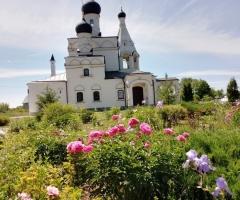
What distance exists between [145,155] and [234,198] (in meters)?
1.00

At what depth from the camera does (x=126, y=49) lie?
28.8 m

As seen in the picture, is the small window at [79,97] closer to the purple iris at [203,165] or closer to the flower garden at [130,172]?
the flower garden at [130,172]

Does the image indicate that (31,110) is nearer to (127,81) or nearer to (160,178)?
(127,81)

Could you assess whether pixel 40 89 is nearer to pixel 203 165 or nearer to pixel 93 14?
pixel 93 14

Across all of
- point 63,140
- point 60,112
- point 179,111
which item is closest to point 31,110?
point 60,112

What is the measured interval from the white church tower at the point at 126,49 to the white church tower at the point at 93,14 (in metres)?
2.90

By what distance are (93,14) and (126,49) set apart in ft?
20.9

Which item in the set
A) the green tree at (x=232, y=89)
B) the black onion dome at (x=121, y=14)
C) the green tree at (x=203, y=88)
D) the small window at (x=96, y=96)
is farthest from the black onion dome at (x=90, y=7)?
the green tree at (x=203, y=88)

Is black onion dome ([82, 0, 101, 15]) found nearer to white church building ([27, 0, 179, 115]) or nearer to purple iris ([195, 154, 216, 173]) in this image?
white church building ([27, 0, 179, 115])

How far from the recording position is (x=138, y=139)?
3268 mm

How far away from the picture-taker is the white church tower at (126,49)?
28656 mm

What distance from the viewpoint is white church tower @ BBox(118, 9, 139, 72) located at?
Answer: 28.7 m

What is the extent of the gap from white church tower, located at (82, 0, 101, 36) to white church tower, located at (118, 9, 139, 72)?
2.90 meters

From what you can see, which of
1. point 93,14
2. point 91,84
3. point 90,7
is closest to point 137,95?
point 91,84
